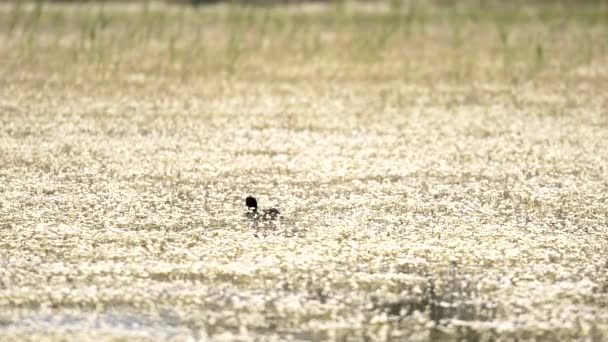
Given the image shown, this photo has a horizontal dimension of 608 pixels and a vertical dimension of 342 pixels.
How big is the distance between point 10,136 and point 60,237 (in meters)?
1.77

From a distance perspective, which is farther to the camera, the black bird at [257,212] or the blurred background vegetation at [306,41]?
the blurred background vegetation at [306,41]

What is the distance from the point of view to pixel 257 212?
178 inches

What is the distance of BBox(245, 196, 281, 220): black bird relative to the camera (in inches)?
176

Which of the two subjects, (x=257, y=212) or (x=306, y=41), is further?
(x=306, y=41)

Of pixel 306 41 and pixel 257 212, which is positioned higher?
pixel 306 41

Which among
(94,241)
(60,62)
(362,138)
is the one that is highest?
(60,62)

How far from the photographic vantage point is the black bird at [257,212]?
14.6ft

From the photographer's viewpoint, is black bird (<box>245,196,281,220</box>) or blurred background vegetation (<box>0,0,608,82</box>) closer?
black bird (<box>245,196,281,220</box>)

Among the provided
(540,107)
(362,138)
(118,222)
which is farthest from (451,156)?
(118,222)

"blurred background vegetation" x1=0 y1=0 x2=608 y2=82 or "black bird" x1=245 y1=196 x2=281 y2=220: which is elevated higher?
"blurred background vegetation" x1=0 y1=0 x2=608 y2=82

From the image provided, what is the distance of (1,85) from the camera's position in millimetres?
6996

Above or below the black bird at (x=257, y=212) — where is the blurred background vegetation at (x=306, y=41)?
above

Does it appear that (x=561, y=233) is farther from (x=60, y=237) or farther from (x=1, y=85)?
(x=1, y=85)

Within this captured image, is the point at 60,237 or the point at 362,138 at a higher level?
the point at 362,138
